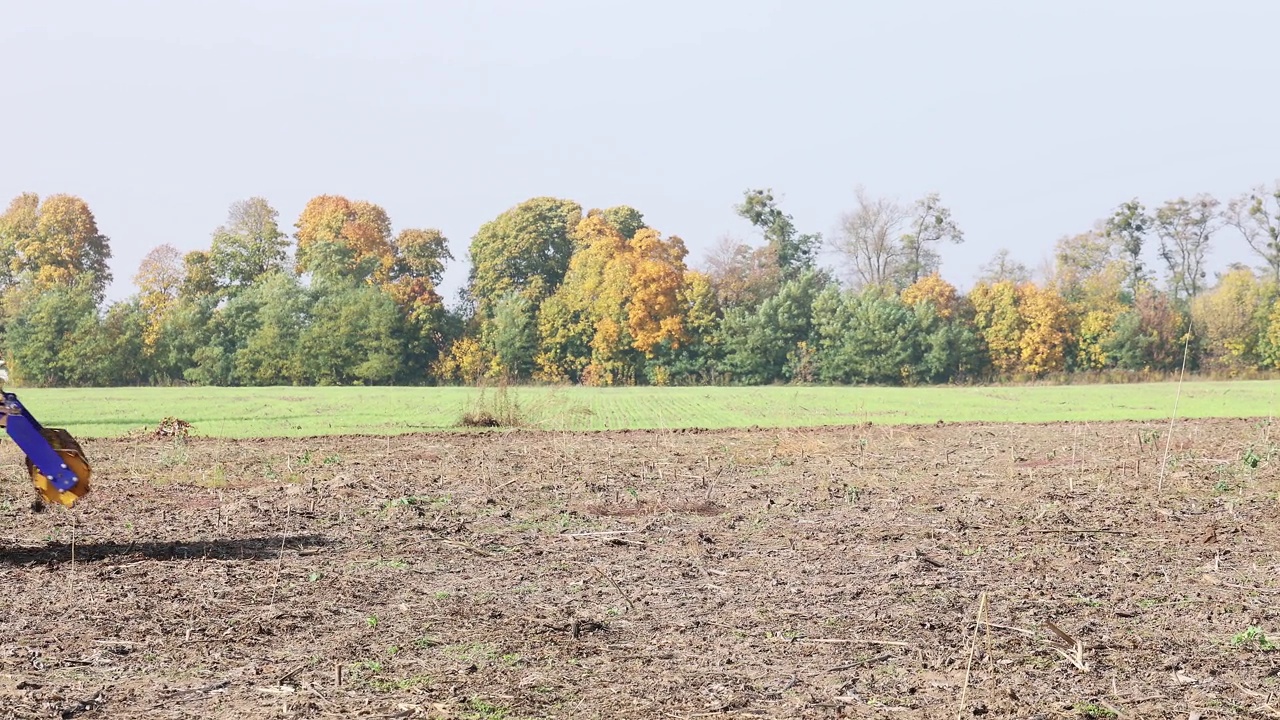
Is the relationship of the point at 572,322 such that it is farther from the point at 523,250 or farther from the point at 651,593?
the point at 651,593

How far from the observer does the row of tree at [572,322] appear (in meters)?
62.0

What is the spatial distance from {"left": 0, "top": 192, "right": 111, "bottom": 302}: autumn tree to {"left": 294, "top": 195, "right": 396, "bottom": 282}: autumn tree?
11.4 meters

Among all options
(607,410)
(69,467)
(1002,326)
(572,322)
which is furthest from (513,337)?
(69,467)

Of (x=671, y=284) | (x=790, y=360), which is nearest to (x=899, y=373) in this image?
(x=790, y=360)

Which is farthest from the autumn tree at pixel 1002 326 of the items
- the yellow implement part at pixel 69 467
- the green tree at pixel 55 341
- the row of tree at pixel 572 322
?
the yellow implement part at pixel 69 467

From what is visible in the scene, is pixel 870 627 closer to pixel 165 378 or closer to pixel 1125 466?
pixel 1125 466

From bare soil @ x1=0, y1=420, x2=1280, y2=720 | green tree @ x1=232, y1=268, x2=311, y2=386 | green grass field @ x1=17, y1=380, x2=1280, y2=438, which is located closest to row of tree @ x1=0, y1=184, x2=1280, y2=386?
green tree @ x1=232, y1=268, x2=311, y2=386

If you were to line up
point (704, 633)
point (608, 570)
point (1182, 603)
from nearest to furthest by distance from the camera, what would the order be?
point (704, 633) < point (1182, 603) < point (608, 570)

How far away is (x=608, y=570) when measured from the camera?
350 inches

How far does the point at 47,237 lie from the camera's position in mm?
68312

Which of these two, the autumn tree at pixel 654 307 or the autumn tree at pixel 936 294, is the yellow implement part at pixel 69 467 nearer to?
the autumn tree at pixel 654 307

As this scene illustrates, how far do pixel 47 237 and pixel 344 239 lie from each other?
Result: 15.6 m

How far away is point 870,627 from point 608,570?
2411 mm

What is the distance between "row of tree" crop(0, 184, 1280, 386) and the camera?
203ft
